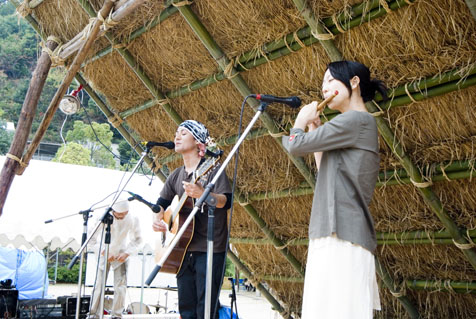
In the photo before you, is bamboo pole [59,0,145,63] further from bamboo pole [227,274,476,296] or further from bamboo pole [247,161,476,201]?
bamboo pole [227,274,476,296]

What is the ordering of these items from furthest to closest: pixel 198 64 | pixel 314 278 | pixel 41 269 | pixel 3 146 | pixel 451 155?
1. pixel 3 146
2. pixel 41 269
3. pixel 198 64
4. pixel 451 155
5. pixel 314 278

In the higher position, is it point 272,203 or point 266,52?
point 266,52

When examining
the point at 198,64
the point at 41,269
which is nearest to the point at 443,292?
the point at 198,64

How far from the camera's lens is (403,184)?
2994 millimetres

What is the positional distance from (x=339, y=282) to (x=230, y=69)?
1.91m

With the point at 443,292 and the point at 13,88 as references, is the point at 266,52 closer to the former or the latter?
the point at 443,292

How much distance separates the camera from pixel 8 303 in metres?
5.30

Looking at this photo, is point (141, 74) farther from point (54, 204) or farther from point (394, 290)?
point (54, 204)

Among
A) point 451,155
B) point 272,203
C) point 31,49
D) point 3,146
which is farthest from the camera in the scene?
point 31,49

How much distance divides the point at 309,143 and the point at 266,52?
1.36 metres

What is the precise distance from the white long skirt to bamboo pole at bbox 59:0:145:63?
2312mm

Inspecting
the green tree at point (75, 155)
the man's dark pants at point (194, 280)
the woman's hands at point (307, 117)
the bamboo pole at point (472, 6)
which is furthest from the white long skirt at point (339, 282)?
the green tree at point (75, 155)

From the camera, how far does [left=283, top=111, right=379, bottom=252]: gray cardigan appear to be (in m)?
1.71

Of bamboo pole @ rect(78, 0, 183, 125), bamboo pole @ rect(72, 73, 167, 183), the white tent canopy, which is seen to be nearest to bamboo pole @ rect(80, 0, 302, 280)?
Result: bamboo pole @ rect(78, 0, 183, 125)
